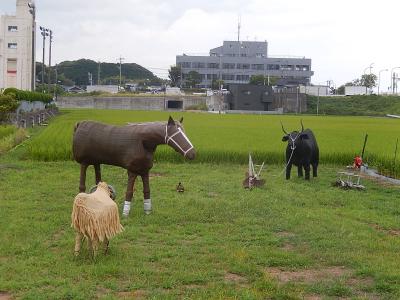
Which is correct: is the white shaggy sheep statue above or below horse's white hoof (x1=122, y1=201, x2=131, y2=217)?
above

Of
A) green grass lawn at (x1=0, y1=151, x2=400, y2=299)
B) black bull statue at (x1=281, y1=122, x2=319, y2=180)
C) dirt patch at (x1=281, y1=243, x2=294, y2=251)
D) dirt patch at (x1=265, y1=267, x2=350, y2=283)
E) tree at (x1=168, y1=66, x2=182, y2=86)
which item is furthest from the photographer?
tree at (x1=168, y1=66, x2=182, y2=86)

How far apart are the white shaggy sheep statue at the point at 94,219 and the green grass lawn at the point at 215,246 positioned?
0.28m

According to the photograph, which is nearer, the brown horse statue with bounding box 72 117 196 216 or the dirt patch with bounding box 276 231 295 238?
the dirt patch with bounding box 276 231 295 238

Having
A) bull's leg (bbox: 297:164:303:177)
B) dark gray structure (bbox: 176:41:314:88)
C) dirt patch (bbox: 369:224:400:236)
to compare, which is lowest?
dirt patch (bbox: 369:224:400:236)

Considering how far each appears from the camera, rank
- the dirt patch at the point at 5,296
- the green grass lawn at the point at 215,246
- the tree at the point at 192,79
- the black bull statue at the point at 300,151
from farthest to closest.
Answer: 1. the tree at the point at 192,79
2. the black bull statue at the point at 300,151
3. the green grass lawn at the point at 215,246
4. the dirt patch at the point at 5,296

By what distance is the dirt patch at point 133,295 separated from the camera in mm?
6002

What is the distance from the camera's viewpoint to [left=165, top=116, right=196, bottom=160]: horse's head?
10.0 m

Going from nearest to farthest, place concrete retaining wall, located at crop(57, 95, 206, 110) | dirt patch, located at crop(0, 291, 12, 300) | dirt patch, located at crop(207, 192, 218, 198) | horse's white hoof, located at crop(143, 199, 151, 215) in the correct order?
dirt patch, located at crop(0, 291, 12, 300) → horse's white hoof, located at crop(143, 199, 151, 215) → dirt patch, located at crop(207, 192, 218, 198) → concrete retaining wall, located at crop(57, 95, 206, 110)

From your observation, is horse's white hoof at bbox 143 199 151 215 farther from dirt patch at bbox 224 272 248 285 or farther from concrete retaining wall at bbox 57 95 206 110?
concrete retaining wall at bbox 57 95 206 110

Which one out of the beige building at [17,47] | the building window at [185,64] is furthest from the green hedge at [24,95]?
the building window at [185,64]

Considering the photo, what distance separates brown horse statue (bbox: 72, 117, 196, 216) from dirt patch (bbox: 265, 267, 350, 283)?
3494mm

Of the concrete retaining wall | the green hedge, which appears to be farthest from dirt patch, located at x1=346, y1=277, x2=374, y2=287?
the concrete retaining wall

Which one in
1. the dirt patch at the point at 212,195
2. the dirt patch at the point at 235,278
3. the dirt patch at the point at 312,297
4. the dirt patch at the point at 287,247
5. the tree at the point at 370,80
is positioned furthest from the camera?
the tree at the point at 370,80

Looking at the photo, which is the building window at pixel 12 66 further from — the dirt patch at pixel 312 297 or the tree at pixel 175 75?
the dirt patch at pixel 312 297
